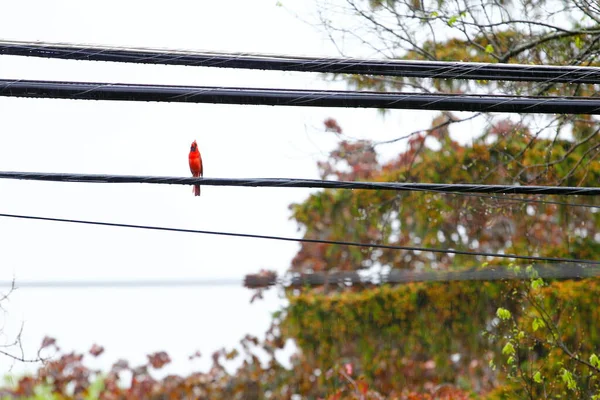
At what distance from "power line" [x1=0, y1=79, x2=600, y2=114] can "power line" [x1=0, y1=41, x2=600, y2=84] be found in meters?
0.12

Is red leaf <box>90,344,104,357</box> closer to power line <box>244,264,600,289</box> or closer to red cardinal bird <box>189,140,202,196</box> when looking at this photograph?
Result: power line <box>244,264,600,289</box>

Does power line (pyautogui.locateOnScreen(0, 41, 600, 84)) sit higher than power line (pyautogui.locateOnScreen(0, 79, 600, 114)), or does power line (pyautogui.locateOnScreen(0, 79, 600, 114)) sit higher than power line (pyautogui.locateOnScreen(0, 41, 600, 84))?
power line (pyautogui.locateOnScreen(0, 41, 600, 84))

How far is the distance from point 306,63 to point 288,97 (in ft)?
0.70

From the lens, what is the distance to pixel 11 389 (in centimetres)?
900

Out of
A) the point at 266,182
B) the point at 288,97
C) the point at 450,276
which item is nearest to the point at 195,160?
the point at 266,182

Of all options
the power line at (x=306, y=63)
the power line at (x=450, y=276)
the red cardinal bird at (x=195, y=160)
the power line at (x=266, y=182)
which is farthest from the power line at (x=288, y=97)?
the red cardinal bird at (x=195, y=160)

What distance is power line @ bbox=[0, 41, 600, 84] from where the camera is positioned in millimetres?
4500

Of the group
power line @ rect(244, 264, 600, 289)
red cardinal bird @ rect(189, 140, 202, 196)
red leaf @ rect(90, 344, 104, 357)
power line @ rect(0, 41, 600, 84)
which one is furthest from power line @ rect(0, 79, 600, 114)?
red leaf @ rect(90, 344, 104, 357)

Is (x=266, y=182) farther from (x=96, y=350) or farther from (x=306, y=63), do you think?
(x=96, y=350)

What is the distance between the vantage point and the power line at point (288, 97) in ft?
14.9

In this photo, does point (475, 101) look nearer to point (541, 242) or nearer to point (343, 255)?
point (541, 242)

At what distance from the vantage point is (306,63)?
464 cm

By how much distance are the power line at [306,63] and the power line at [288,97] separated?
0.12 metres

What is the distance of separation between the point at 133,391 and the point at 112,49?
5920mm
